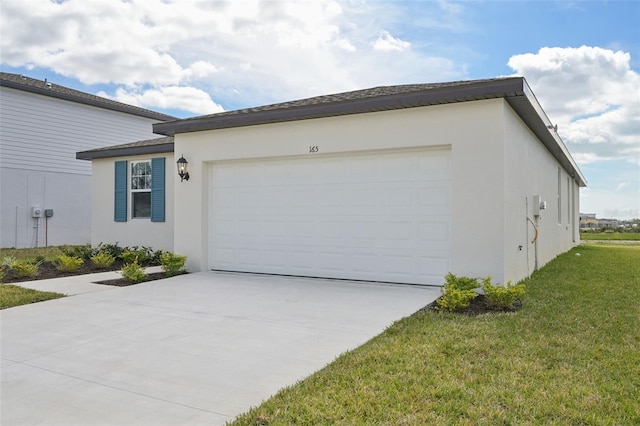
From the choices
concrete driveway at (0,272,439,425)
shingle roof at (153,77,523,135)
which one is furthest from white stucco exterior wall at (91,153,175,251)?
concrete driveway at (0,272,439,425)

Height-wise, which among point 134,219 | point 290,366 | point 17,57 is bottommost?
point 290,366

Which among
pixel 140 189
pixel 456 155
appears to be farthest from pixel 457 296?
pixel 140 189

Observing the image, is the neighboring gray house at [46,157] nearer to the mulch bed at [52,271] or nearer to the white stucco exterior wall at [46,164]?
the white stucco exterior wall at [46,164]

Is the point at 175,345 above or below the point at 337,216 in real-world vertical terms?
below

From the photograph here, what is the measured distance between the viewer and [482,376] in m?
3.46

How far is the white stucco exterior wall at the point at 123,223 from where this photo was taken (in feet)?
37.5

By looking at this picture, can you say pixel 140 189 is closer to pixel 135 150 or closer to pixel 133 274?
pixel 135 150

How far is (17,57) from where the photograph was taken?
726 inches

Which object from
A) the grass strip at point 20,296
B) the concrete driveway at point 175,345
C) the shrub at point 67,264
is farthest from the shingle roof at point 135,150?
the grass strip at point 20,296

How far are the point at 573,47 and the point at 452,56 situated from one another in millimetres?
4639

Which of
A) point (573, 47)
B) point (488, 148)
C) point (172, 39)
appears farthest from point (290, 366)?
point (573, 47)

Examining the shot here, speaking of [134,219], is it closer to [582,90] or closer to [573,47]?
[573,47]

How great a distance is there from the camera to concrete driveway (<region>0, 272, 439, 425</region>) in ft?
10.2

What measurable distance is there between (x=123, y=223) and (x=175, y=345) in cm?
890
